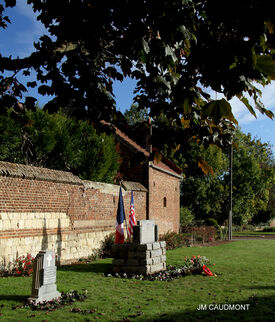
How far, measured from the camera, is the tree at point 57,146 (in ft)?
40.4

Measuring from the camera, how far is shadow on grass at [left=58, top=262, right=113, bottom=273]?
1081cm

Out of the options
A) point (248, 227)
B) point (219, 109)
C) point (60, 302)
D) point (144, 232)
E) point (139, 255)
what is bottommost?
point (248, 227)

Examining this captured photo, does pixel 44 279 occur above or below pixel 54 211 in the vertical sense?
below

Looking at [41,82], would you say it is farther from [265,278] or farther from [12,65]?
[265,278]

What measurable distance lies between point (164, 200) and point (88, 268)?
1196cm

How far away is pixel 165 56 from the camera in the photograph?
14.1 ft

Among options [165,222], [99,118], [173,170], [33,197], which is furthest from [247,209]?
[99,118]

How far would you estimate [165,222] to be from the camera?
22.5 m

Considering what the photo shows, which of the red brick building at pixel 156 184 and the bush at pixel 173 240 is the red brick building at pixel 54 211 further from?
the bush at pixel 173 240

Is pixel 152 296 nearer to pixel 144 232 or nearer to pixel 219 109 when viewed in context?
pixel 144 232

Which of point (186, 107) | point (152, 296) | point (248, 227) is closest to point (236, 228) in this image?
point (248, 227)

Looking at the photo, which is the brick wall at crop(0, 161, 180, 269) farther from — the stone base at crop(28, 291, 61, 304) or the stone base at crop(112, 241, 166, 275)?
the stone base at crop(28, 291, 61, 304)

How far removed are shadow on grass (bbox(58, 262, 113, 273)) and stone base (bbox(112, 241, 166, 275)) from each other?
0.56 metres

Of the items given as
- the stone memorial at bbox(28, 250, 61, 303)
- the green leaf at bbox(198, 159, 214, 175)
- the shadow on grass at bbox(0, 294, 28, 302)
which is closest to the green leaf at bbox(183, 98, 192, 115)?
the green leaf at bbox(198, 159, 214, 175)
